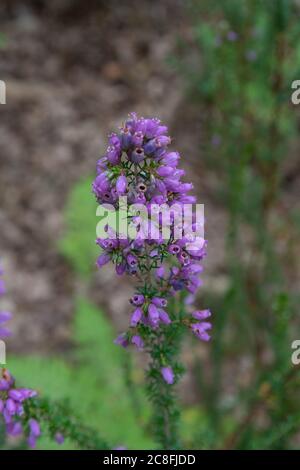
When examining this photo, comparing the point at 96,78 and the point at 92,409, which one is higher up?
the point at 96,78

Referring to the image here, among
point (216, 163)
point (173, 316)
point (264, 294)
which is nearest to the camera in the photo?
point (173, 316)

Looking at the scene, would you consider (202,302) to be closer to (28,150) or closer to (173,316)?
(28,150)

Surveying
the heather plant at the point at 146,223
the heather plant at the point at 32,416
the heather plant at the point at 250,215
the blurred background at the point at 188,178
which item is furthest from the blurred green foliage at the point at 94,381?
the heather plant at the point at 146,223

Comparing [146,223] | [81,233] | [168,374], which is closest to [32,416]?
[168,374]

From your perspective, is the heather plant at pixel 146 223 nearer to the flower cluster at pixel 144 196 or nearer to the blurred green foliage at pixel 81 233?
the flower cluster at pixel 144 196

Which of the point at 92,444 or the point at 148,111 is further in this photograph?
the point at 148,111

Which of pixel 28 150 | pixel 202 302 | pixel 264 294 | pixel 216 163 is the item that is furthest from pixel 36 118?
pixel 264 294
